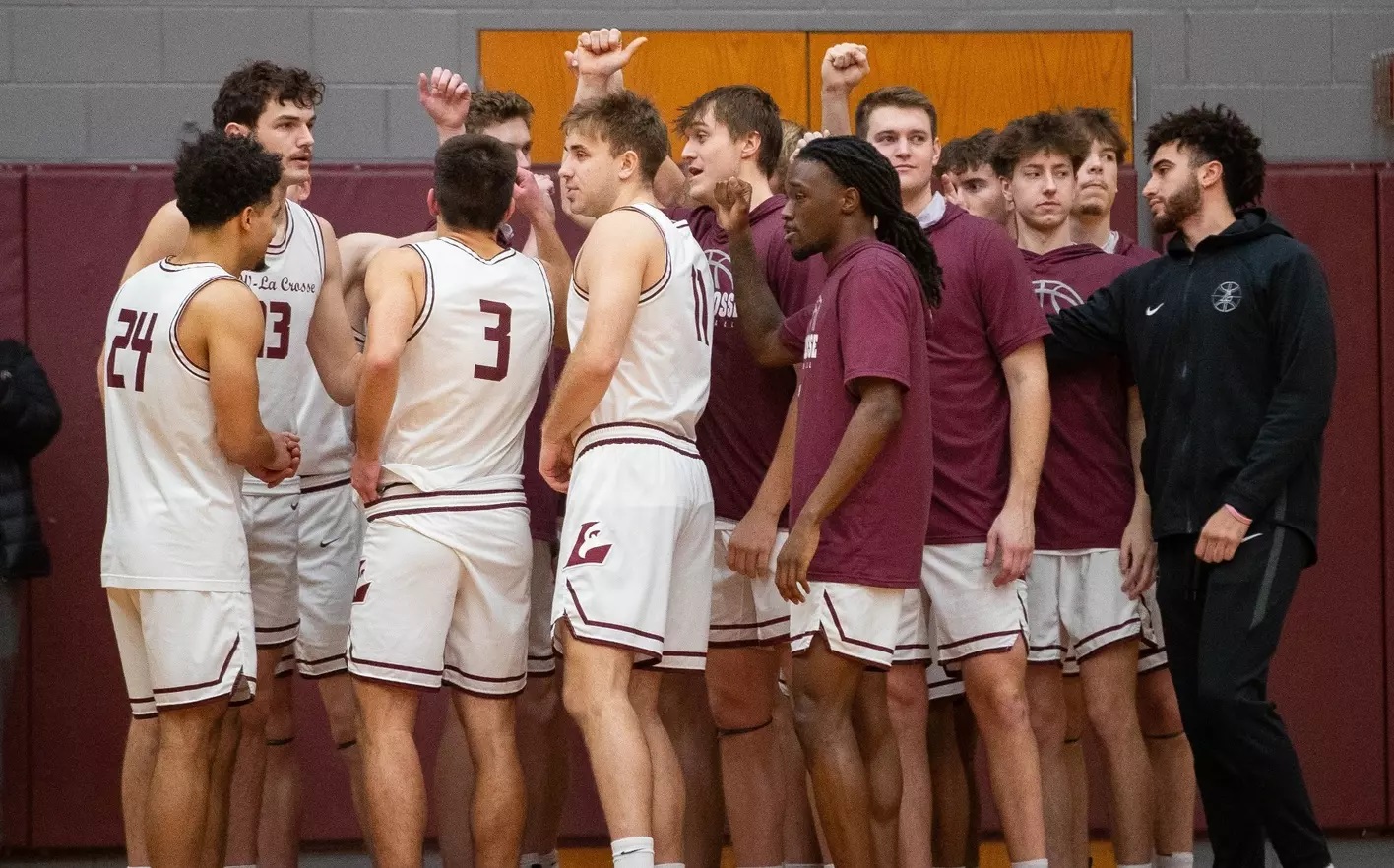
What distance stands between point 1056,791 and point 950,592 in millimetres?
720

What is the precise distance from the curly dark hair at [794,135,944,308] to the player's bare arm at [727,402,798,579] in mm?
514

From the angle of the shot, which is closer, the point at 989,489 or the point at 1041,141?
the point at 989,489

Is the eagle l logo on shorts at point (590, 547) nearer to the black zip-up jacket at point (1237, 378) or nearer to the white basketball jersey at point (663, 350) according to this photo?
the white basketball jersey at point (663, 350)

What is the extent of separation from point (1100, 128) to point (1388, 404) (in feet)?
6.05

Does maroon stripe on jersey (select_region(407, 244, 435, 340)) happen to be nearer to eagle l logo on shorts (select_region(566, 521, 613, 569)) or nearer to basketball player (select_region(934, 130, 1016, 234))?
eagle l logo on shorts (select_region(566, 521, 613, 569))

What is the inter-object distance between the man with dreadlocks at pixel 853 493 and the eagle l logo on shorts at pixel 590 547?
0.46m

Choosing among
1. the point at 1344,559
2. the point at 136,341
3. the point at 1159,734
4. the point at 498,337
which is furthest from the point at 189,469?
the point at 1344,559

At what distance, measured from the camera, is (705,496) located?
468 centimetres

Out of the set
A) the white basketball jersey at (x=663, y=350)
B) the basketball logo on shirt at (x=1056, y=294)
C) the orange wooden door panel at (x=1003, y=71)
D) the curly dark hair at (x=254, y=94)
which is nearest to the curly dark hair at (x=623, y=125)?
the white basketball jersey at (x=663, y=350)

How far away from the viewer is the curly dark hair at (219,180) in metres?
4.55

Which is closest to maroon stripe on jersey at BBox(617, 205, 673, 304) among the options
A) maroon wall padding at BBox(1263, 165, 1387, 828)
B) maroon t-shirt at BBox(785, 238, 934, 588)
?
maroon t-shirt at BBox(785, 238, 934, 588)

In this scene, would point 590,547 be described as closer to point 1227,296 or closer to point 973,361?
point 973,361

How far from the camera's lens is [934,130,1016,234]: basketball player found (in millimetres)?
5906

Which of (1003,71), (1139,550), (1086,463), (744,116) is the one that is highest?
(1003,71)
